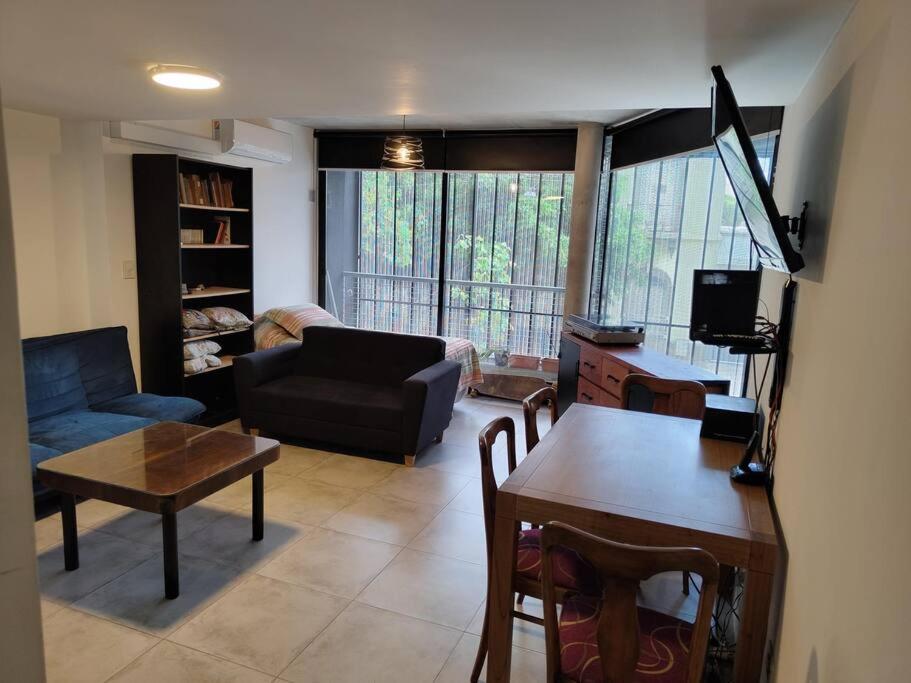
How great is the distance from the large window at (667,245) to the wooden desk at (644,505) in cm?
161

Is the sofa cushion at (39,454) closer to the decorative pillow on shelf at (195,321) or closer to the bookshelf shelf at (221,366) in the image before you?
the bookshelf shelf at (221,366)

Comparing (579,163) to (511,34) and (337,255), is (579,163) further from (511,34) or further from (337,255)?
(511,34)

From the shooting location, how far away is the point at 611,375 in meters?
4.01

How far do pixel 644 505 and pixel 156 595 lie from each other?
6.91 ft

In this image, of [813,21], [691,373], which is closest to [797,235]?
[813,21]

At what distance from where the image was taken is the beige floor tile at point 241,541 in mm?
2967

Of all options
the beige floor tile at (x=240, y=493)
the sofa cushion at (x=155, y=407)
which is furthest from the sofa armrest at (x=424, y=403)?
the sofa cushion at (x=155, y=407)

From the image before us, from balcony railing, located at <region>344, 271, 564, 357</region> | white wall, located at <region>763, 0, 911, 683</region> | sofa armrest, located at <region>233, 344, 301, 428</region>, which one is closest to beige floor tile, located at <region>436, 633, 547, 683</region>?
white wall, located at <region>763, 0, 911, 683</region>

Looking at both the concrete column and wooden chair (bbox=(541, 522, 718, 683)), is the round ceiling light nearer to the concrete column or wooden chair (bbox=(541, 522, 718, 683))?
wooden chair (bbox=(541, 522, 718, 683))

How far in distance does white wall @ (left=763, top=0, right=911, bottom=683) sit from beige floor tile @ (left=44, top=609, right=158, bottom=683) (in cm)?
217

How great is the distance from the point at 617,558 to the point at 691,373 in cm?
237

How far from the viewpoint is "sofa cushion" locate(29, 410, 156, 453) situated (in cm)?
338

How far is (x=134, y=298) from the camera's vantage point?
448 centimetres

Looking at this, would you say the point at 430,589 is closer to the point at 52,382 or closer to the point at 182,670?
the point at 182,670
